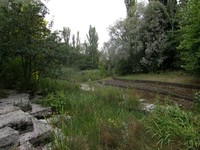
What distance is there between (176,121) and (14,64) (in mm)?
6627

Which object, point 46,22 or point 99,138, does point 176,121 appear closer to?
point 99,138

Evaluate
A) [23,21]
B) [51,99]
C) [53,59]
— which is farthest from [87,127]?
[23,21]

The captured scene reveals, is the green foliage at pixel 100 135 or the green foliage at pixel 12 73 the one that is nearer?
the green foliage at pixel 100 135

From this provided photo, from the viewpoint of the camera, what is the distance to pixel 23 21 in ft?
23.0

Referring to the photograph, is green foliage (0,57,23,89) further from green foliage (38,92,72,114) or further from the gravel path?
the gravel path

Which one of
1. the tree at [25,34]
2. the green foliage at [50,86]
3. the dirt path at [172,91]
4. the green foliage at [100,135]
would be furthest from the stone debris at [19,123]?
the dirt path at [172,91]

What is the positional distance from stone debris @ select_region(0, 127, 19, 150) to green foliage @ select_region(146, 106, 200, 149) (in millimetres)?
1894

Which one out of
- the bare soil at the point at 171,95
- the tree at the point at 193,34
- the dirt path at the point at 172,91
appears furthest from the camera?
the tree at the point at 193,34

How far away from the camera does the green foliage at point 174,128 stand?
257cm

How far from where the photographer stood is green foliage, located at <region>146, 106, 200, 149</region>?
8.44 ft

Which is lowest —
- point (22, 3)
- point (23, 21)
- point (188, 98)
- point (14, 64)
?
point (188, 98)

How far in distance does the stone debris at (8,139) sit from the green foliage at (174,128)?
189 centimetres

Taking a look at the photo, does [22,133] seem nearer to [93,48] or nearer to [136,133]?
[136,133]

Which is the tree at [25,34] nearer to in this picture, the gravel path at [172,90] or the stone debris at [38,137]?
the stone debris at [38,137]
